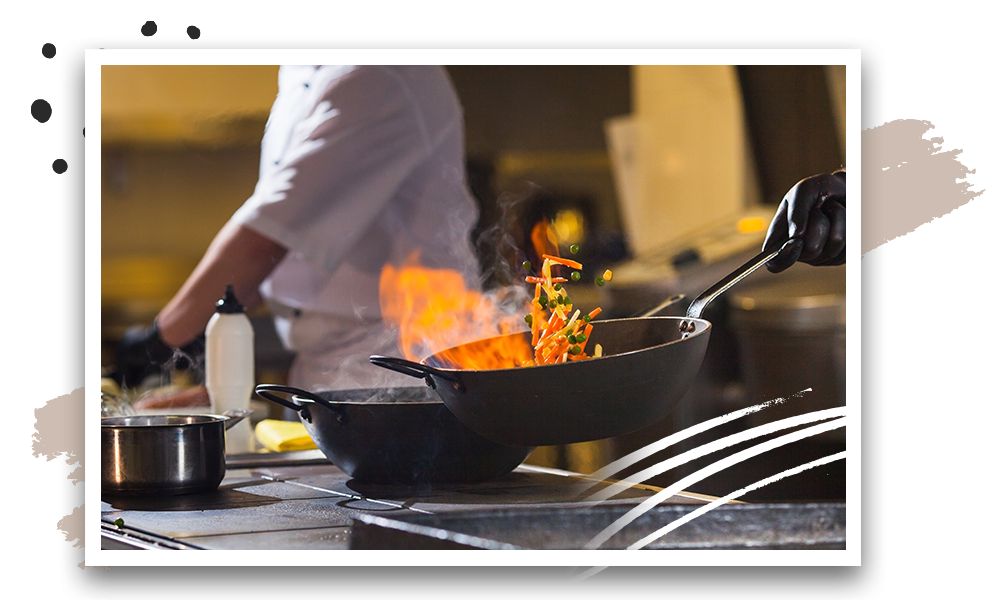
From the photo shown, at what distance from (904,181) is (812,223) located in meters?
0.12

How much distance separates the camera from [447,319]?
3.97 ft

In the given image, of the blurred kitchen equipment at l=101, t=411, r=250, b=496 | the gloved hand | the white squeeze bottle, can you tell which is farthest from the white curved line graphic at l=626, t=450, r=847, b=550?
the white squeeze bottle

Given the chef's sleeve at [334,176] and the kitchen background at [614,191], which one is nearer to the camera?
the kitchen background at [614,191]

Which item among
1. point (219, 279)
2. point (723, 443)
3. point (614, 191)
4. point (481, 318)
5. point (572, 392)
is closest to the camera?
point (572, 392)

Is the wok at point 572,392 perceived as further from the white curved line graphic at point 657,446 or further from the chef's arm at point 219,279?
the chef's arm at point 219,279

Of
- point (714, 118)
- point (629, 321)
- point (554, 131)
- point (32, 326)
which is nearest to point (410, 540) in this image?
point (629, 321)

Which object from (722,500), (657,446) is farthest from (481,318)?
(722,500)

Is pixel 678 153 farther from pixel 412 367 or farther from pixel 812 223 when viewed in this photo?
pixel 412 367

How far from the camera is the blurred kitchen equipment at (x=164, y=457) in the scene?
899 millimetres

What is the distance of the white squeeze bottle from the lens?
46.5 inches

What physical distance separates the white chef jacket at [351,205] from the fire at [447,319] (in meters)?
0.02

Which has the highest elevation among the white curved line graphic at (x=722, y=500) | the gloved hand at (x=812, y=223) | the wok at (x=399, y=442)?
the gloved hand at (x=812, y=223)

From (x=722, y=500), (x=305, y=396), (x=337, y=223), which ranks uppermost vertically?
(x=337, y=223)

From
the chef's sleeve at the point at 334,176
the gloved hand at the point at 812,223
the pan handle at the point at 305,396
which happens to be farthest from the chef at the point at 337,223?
the gloved hand at the point at 812,223
